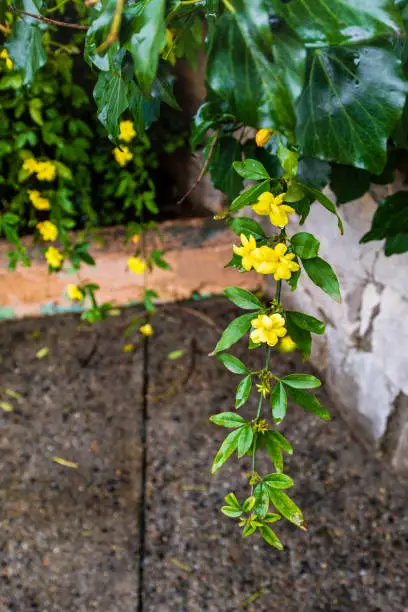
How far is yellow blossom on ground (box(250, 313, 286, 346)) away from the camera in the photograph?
2.26 ft

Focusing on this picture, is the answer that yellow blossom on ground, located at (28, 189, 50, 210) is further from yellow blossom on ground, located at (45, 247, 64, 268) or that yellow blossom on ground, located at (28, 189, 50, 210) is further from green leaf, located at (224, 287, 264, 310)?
green leaf, located at (224, 287, 264, 310)

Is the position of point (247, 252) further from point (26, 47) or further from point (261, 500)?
point (26, 47)

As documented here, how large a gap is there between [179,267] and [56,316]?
1.58 ft

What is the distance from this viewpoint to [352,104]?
70cm

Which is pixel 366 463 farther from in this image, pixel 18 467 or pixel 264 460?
pixel 18 467

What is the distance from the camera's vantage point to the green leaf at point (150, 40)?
1.55 ft

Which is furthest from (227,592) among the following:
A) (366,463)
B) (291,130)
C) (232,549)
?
(291,130)

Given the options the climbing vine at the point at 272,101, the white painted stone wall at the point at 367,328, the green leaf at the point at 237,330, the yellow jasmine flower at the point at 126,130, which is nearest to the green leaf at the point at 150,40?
the climbing vine at the point at 272,101

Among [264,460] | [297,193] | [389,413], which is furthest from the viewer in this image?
[264,460]

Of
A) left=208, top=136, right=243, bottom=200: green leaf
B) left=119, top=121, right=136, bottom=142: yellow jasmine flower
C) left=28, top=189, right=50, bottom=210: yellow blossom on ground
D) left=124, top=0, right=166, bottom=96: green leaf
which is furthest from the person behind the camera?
left=28, top=189, right=50, bottom=210: yellow blossom on ground

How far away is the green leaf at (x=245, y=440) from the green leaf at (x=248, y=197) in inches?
10.4

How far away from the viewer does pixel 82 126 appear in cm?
173

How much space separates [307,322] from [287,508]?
0.22 meters

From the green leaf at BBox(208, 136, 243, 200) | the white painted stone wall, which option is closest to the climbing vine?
the green leaf at BBox(208, 136, 243, 200)
